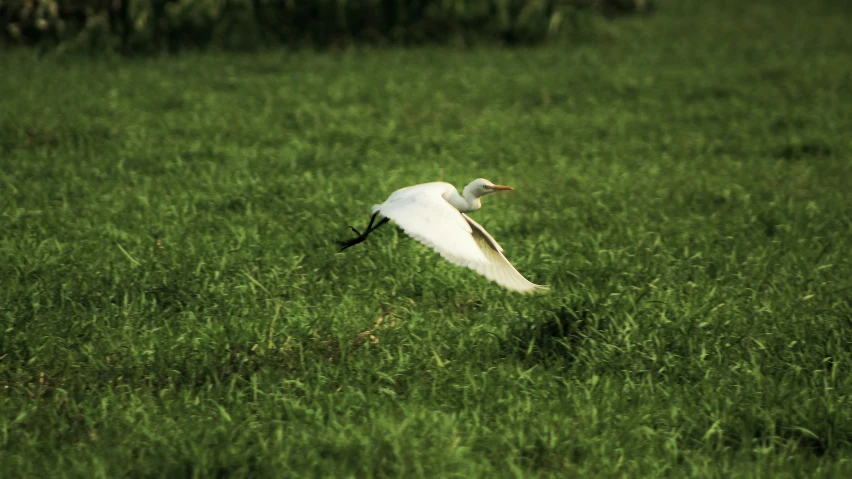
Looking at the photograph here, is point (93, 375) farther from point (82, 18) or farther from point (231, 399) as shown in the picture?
point (82, 18)

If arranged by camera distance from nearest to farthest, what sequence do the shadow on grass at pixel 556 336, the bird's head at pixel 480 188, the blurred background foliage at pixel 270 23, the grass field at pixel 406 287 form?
the grass field at pixel 406 287
the shadow on grass at pixel 556 336
the bird's head at pixel 480 188
the blurred background foliage at pixel 270 23

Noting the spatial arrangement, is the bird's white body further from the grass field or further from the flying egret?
the grass field

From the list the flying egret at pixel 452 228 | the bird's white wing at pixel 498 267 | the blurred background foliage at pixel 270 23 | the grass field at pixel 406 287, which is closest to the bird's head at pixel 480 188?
the flying egret at pixel 452 228

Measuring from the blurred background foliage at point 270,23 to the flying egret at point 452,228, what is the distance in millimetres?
6060

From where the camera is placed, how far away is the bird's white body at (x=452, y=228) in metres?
3.23

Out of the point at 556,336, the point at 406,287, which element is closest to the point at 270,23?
the point at 406,287

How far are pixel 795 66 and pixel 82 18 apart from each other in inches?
265

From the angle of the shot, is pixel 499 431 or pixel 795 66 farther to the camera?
pixel 795 66

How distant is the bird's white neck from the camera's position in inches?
148

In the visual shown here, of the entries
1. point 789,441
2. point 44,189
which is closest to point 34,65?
point 44,189

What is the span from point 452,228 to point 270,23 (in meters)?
6.73

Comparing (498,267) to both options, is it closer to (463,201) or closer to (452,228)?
(452,228)

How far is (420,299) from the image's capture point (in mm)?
4133

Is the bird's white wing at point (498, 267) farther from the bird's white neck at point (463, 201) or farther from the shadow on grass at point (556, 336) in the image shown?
the shadow on grass at point (556, 336)
